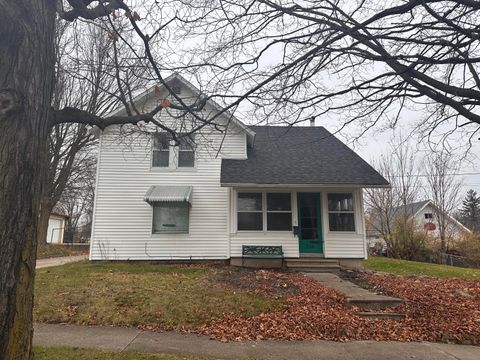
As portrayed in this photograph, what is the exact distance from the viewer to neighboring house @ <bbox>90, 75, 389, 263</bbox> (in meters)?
13.2

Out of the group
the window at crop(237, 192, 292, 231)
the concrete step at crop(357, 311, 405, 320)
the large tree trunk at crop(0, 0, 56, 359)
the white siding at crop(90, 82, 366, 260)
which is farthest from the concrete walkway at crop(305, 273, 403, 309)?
the large tree trunk at crop(0, 0, 56, 359)

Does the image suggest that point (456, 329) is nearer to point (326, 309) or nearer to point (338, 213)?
point (326, 309)

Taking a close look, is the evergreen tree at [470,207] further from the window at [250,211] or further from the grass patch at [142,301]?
the grass patch at [142,301]

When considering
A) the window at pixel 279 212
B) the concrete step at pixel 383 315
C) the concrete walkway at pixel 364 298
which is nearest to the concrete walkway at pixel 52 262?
the window at pixel 279 212

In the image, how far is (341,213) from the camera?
532 inches

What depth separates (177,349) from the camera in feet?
16.4

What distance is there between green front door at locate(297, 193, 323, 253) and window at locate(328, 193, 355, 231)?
0.45 metres

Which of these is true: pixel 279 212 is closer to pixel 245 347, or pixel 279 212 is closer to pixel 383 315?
pixel 383 315

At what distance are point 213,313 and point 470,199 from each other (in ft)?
207

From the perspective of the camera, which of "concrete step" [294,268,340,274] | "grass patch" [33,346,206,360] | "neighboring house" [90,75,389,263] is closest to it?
"grass patch" [33,346,206,360]

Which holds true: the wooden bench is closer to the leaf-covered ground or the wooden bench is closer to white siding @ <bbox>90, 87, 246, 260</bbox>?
white siding @ <bbox>90, 87, 246, 260</bbox>

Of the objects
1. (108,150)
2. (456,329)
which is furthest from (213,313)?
(108,150)

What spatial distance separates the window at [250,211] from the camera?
44.1 ft

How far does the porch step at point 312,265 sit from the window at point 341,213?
1.31 m
